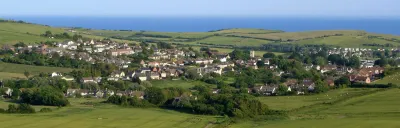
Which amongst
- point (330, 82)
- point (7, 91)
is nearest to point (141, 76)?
point (7, 91)

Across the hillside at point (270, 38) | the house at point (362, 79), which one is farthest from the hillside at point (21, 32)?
the house at point (362, 79)

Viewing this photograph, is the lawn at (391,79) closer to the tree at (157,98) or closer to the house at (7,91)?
the tree at (157,98)

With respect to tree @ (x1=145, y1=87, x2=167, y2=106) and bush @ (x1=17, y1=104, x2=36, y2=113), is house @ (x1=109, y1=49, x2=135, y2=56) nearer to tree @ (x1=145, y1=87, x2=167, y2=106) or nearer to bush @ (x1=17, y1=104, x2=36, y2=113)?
tree @ (x1=145, y1=87, x2=167, y2=106)

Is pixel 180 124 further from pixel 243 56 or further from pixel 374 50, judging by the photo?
pixel 374 50

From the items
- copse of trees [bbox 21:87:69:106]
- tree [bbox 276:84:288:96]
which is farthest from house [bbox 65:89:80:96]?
tree [bbox 276:84:288:96]

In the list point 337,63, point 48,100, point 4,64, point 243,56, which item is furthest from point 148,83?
point 337,63

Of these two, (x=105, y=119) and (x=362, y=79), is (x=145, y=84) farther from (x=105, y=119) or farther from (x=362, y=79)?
(x=105, y=119)

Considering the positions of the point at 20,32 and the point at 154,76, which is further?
the point at 20,32
